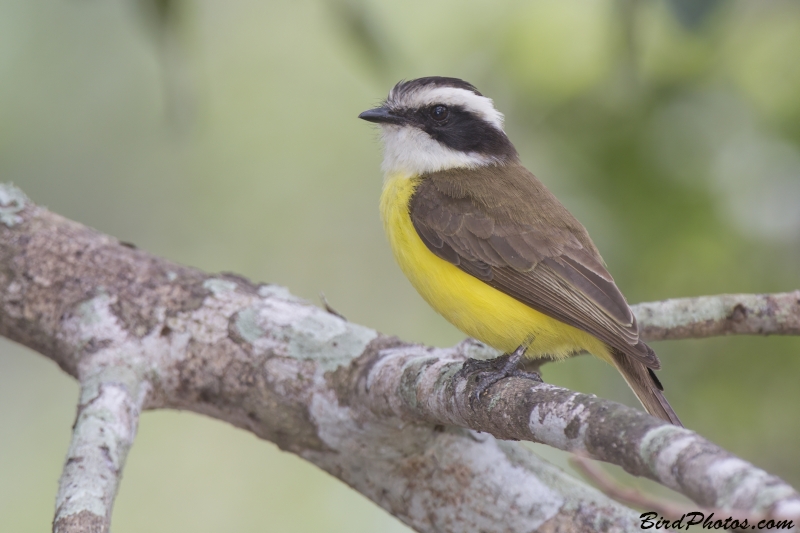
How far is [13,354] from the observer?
22.8 feet

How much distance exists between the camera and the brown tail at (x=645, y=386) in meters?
3.64

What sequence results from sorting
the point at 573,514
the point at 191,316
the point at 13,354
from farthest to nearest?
the point at 13,354 → the point at 191,316 → the point at 573,514

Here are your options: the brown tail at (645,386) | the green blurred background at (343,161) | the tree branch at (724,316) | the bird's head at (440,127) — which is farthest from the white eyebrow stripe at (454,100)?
the brown tail at (645,386)

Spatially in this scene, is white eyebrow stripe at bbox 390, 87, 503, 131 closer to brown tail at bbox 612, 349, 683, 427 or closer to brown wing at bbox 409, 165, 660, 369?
brown wing at bbox 409, 165, 660, 369

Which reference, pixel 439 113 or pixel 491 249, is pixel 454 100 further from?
pixel 491 249

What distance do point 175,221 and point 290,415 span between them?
4.23 m

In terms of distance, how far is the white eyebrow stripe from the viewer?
4590 mm

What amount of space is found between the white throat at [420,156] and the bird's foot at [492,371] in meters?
1.19

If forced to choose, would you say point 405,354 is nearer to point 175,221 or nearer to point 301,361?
point 301,361

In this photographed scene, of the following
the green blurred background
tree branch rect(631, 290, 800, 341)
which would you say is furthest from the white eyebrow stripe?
tree branch rect(631, 290, 800, 341)

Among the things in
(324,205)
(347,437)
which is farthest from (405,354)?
(324,205)

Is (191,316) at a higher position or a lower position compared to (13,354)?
lower

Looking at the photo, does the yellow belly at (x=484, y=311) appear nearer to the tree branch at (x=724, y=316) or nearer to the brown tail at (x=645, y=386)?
the brown tail at (x=645, y=386)

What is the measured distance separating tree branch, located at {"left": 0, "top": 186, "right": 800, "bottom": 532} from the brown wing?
445 millimetres
